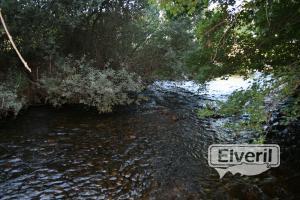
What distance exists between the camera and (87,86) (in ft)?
36.3

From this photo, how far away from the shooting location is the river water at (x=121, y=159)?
5730 mm

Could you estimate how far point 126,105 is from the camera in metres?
12.2

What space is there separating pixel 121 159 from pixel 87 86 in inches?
181

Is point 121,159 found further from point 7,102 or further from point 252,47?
point 7,102

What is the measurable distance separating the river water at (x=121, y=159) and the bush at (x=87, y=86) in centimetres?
46

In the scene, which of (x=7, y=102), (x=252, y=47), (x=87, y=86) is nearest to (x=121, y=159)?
(x=252, y=47)

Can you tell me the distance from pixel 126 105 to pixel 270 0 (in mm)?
7360

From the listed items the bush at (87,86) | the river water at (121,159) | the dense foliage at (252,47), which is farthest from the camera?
the bush at (87,86)

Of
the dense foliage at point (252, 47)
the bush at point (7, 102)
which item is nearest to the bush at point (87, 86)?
the bush at point (7, 102)

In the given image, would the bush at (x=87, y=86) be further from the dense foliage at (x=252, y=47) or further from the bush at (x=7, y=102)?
the dense foliage at (x=252, y=47)

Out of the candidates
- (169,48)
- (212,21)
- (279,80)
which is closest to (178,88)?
(169,48)

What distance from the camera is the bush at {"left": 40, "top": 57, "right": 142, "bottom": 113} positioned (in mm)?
10984

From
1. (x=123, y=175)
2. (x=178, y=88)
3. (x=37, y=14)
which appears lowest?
(x=123, y=175)

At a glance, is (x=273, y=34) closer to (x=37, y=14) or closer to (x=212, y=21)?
(x=212, y=21)
